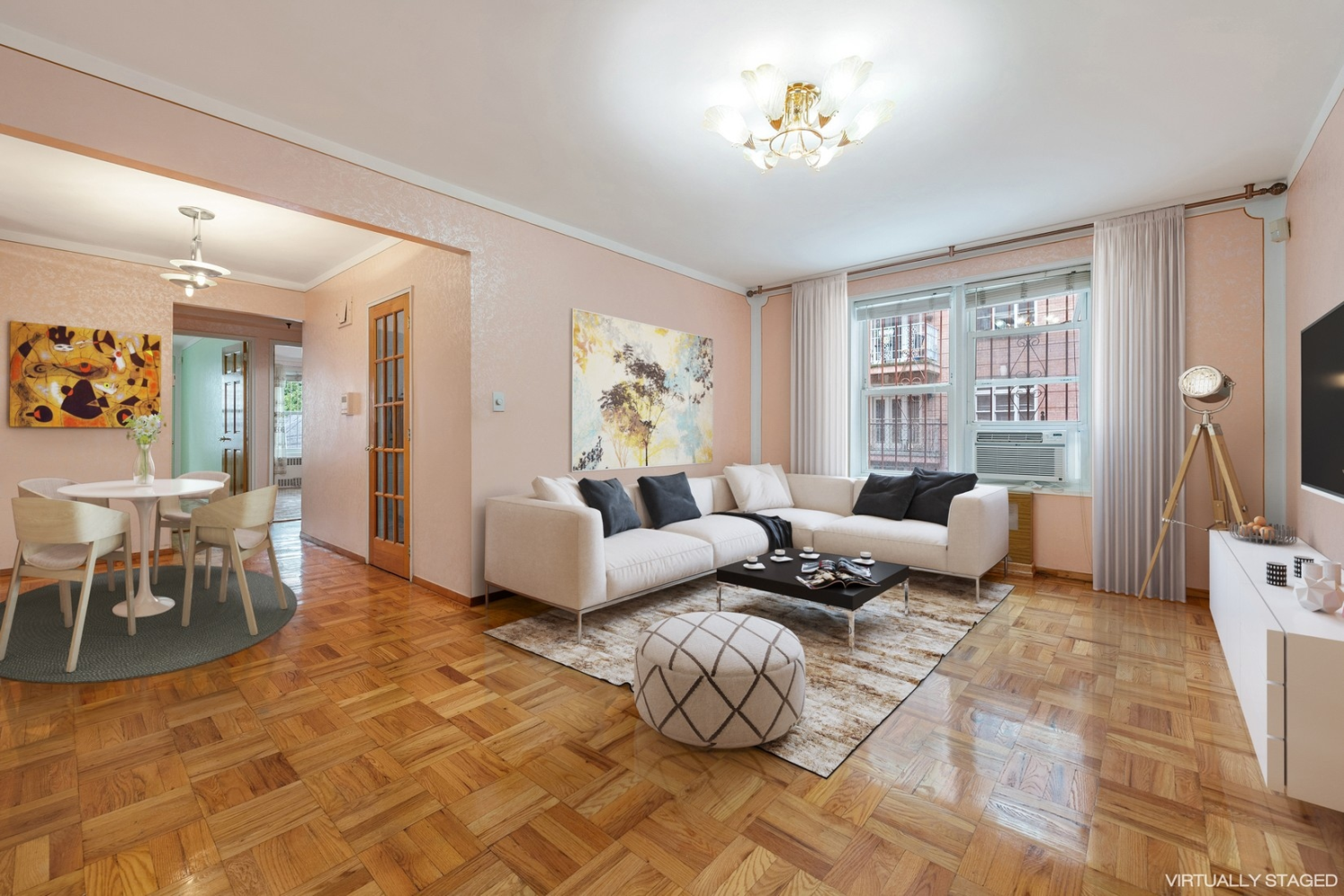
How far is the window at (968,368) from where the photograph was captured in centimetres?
445

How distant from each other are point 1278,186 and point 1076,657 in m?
3.16

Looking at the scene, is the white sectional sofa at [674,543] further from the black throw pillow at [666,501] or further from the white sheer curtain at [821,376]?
the white sheer curtain at [821,376]

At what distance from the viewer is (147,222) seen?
421 centimetres

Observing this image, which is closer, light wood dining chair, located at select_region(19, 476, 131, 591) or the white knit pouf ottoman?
the white knit pouf ottoman

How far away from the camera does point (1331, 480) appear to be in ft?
7.75

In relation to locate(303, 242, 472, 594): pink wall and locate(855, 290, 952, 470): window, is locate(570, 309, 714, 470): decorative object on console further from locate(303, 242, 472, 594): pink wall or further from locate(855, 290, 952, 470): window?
locate(855, 290, 952, 470): window

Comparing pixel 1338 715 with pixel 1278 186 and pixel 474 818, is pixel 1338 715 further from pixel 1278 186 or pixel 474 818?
pixel 1278 186

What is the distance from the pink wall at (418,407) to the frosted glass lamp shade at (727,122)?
190 centimetres

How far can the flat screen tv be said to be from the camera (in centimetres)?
226

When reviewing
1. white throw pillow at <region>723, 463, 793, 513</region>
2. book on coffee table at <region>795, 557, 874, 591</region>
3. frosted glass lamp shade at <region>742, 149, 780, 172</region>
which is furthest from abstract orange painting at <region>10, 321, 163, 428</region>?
book on coffee table at <region>795, 557, 874, 591</region>

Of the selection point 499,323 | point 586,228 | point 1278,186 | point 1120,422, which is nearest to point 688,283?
point 586,228

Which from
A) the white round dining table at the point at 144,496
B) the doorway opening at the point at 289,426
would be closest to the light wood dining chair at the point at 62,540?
the white round dining table at the point at 144,496

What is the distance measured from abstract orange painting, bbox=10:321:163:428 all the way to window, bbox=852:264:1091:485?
6402 mm

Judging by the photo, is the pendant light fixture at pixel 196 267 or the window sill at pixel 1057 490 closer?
the pendant light fixture at pixel 196 267
